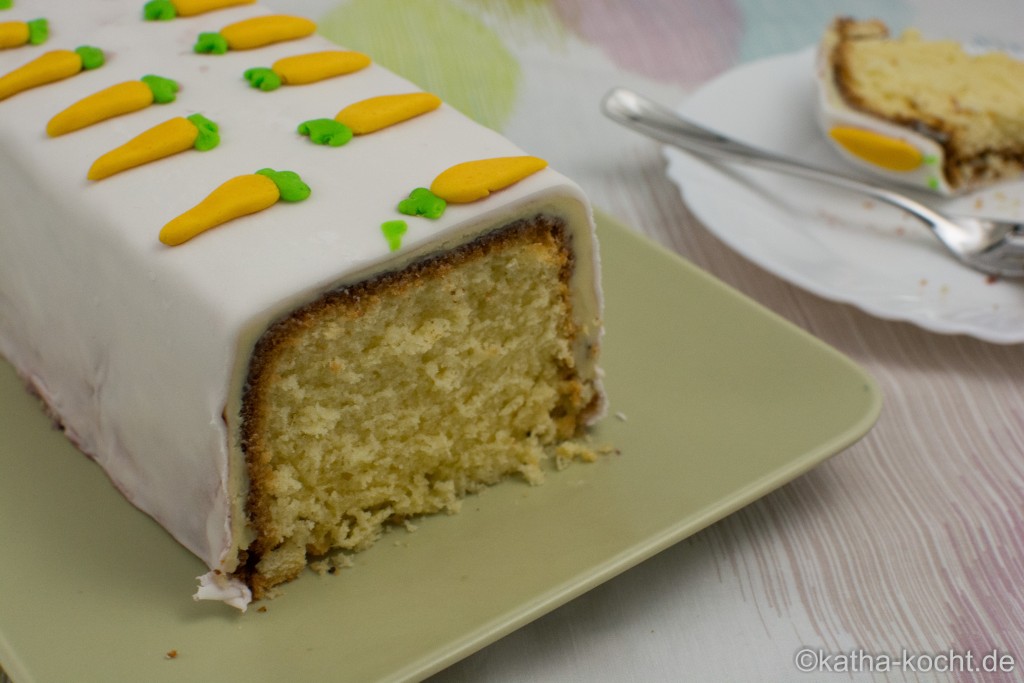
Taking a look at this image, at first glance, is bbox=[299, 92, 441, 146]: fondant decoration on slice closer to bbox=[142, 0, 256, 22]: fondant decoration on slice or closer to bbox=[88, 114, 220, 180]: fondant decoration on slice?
bbox=[88, 114, 220, 180]: fondant decoration on slice

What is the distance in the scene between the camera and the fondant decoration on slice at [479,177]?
1.53m

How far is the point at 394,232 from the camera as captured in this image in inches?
57.4

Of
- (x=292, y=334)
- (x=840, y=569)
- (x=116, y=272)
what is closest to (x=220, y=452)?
(x=292, y=334)

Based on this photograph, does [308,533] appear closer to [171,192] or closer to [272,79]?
[171,192]

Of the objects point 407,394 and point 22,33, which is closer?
point 407,394

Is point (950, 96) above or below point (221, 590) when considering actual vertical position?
above

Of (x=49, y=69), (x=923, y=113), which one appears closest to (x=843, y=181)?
(x=923, y=113)

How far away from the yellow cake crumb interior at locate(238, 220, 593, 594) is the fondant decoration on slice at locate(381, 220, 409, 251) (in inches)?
2.1

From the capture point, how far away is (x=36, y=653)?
1.40m

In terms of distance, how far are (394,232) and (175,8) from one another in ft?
2.87

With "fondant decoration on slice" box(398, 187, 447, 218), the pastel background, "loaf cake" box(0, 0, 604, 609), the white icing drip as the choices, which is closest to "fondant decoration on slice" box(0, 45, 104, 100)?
"loaf cake" box(0, 0, 604, 609)

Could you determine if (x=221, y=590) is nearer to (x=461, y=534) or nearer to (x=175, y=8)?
(x=461, y=534)

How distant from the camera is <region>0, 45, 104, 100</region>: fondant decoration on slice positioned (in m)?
1.82

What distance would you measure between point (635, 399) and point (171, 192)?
0.80 metres
